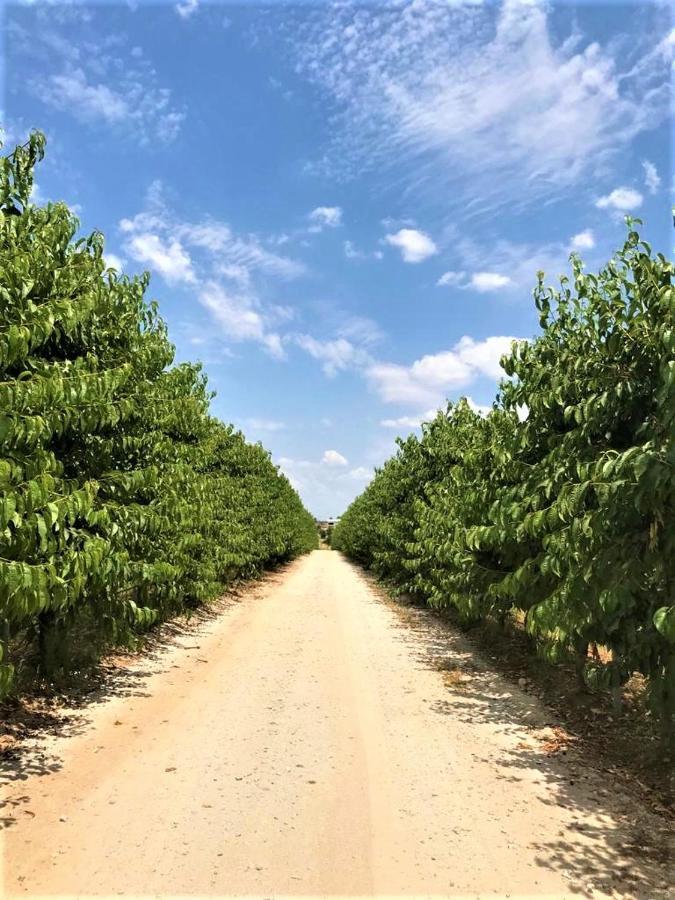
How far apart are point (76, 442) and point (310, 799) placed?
4706 mm

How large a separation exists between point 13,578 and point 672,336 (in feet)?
15.8

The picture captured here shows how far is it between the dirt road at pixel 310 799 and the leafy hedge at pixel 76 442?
129cm

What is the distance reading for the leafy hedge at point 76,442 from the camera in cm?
473

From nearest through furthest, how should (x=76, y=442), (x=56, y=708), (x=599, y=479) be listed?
(x=599, y=479) → (x=76, y=442) → (x=56, y=708)

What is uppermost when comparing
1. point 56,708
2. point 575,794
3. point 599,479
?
point 599,479

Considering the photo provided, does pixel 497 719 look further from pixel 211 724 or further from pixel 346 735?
pixel 211 724

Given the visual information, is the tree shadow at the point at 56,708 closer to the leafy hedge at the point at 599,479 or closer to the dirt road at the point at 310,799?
the dirt road at the point at 310,799

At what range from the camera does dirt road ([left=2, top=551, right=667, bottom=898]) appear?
4379 millimetres

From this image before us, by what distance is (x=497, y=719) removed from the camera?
27.7 feet

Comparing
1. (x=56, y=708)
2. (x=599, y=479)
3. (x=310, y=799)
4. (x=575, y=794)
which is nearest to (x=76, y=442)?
(x=56, y=708)

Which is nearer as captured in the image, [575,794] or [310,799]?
[310,799]

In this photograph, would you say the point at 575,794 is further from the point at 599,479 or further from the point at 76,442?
the point at 76,442

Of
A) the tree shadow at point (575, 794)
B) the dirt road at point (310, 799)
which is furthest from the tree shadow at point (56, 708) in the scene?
the tree shadow at point (575, 794)

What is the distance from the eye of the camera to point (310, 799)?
5.69m
